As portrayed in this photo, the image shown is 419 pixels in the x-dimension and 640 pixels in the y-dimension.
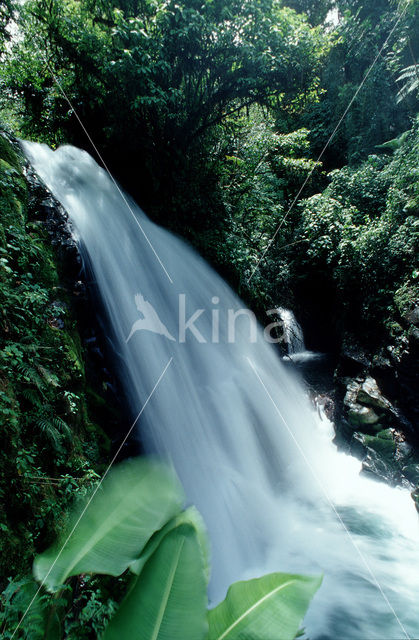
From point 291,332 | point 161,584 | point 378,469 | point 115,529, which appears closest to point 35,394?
point 115,529

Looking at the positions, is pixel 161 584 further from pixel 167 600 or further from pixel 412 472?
pixel 412 472

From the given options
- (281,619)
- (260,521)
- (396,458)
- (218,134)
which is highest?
(218,134)

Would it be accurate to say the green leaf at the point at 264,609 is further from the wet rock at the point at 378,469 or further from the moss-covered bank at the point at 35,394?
the wet rock at the point at 378,469

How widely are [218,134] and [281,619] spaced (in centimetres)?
937

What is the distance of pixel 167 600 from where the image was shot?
1319 millimetres

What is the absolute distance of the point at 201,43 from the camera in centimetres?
627

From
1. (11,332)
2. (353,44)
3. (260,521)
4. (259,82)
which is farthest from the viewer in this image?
(353,44)

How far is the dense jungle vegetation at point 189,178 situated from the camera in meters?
2.58

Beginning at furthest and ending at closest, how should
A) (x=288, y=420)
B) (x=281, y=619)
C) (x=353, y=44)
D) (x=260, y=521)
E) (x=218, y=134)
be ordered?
(x=353, y=44) < (x=218, y=134) < (x=288, y=420) < (x=260, y=521) < (x=281, y=619)

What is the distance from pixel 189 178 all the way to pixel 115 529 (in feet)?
24.9

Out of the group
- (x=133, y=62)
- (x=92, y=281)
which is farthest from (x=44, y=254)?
(x=133, y=62)

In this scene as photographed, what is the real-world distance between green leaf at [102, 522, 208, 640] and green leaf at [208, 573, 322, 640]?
119mm

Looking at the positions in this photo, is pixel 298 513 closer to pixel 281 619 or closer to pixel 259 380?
pixel 259 380

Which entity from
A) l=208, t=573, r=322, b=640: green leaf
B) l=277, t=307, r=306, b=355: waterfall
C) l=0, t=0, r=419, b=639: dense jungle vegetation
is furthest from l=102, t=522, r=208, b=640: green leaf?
l=277, t=307, r=306, b=355: waterfall
